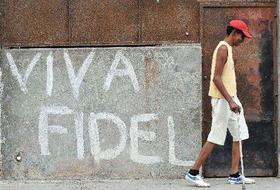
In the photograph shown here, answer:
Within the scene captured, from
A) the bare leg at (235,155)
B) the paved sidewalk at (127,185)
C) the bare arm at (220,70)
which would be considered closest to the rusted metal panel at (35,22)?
the paved sidewalk at (127,185)

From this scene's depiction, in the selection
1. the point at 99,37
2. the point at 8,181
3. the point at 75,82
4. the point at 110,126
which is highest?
the point at 99,37

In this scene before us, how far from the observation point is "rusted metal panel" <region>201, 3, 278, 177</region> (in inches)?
351

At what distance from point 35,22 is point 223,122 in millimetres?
2591

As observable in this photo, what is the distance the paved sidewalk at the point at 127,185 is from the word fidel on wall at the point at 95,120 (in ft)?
0.94

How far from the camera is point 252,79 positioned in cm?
895

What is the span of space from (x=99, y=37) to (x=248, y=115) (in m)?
2.06

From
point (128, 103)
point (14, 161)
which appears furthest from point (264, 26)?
point (14, 161)

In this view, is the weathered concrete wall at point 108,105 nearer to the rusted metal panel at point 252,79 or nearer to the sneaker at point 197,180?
the rusted metal panel at point 252,79

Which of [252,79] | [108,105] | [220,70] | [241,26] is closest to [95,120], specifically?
[108,105]

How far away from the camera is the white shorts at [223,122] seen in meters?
8.34

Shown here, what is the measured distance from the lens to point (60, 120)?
8.88m

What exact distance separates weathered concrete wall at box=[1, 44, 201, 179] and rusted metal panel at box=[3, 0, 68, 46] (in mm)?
153

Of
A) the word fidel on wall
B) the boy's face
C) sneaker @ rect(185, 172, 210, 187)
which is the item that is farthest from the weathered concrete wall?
the boy's face

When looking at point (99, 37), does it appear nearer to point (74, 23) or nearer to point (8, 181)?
point (74, 23)
